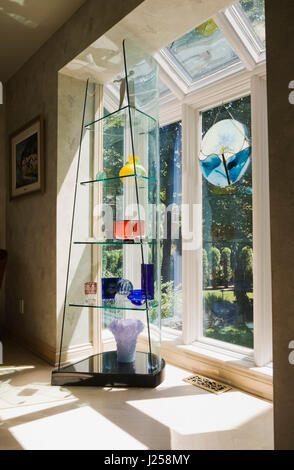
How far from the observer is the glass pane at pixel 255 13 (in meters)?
2.06

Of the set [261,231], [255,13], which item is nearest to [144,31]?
[255,13]

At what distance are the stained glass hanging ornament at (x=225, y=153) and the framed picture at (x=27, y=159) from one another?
4.41 feet

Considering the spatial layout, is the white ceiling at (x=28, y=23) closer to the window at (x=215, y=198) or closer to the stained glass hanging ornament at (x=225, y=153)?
the window at (x=215, y=198)

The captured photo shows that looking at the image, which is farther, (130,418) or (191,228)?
(191,228)

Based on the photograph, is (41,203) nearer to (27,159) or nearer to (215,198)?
(27,159)

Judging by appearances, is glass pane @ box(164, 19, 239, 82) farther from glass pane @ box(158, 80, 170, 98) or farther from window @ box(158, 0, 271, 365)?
glass pane @ box(158, 80, 170, 98)

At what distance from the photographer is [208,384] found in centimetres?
224

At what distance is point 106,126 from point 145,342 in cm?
175

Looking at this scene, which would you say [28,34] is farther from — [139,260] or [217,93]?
[139,260]

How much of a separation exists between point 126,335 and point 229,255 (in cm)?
89

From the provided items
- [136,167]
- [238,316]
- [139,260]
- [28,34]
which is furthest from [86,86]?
[238,316]

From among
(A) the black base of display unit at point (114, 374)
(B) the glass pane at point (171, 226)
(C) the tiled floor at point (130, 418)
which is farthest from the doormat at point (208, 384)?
(B) the glass pane at point (171, 226)

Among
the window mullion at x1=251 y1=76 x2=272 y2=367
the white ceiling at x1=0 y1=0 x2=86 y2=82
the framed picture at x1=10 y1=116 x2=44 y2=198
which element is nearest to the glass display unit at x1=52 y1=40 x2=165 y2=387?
the framed picture at x1=10 y1=116 x2=44 y2=198
